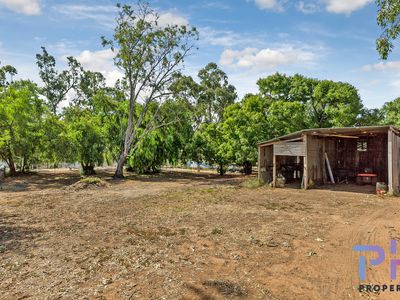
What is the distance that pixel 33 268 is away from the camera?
17.7ft

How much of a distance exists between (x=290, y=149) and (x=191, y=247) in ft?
34.8

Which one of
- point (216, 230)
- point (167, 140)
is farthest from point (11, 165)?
point (216, 230)

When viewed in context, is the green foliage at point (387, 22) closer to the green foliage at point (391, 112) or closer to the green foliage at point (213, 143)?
the green foliage at point (213, 143)

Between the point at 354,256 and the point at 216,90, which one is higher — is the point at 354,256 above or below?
below

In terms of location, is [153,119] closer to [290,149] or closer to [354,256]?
[290,149]

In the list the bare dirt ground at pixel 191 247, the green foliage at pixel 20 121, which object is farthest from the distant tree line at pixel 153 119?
the bare dirt ground at pixel 191 247

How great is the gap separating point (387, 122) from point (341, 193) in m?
17.6

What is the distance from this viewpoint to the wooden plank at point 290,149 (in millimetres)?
15211

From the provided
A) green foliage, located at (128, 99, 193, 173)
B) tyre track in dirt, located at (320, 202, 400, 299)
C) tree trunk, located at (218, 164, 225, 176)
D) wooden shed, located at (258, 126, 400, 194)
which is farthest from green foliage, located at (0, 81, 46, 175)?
tyre track in dirt, located at (320, 202, 400, 299)

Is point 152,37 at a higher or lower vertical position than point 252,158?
higher

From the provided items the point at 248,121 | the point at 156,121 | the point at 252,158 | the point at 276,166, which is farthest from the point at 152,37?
the point at 276,166

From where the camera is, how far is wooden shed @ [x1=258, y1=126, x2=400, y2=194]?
15.4 meters

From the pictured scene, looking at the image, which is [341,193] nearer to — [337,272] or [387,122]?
[337,272]

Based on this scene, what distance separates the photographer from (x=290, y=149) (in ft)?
50.9
